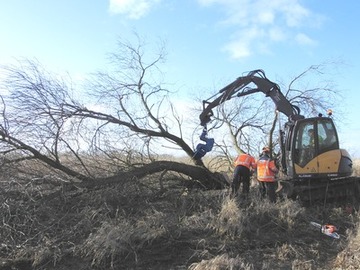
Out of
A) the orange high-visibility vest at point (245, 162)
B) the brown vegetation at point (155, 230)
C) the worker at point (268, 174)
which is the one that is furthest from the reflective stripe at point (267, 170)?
the brown vegetation at point (155, 230)

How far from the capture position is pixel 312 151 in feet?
37.4

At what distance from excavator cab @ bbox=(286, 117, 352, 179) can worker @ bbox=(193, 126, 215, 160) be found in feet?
6.57

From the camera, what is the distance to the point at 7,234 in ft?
27.9

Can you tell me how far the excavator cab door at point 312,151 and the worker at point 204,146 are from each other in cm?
210

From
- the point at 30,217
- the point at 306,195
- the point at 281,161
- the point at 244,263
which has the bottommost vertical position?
the point at 244,263

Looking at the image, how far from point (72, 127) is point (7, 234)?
3332 millimetres

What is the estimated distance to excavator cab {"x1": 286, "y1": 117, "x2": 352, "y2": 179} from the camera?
11.4m

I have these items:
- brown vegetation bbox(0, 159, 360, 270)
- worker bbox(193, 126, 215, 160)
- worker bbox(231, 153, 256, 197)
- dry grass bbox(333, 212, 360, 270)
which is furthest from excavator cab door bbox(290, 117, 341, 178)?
dry grass bbox(333, 212, 360, 270)

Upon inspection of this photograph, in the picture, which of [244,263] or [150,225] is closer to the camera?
[244,263]

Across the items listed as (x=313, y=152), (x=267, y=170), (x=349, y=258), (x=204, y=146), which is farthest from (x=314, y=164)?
(x=349, y=258)

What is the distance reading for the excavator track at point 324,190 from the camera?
1131 cm

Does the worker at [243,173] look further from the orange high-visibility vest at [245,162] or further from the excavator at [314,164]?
the excavator at [314,164]

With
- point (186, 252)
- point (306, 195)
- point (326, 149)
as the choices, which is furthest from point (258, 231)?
point (326, 149)

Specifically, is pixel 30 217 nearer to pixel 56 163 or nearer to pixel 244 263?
pixel 56 163
